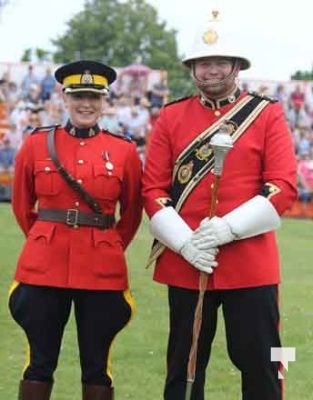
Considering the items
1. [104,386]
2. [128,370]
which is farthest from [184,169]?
[128,370]

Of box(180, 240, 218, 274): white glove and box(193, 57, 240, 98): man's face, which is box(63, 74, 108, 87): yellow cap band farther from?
box(180, 240, 218, 274): white glove

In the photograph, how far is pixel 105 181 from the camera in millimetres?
4656

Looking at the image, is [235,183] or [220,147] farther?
[235,183]

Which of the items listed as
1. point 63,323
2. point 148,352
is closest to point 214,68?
point 63,323

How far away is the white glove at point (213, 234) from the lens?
13.8 ft

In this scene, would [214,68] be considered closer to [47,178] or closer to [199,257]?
[199,257]

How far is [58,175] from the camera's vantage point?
4.62 metres

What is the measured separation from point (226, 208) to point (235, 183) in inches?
4.5

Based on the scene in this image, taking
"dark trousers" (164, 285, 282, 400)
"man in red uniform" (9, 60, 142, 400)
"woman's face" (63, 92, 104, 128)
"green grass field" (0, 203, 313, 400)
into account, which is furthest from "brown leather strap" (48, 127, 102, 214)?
"green grass field" (0, 203, 313, 400)

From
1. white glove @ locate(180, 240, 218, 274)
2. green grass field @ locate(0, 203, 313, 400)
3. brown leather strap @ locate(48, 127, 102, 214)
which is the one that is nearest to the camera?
white glove @ locate(180, 240, 218, 274)

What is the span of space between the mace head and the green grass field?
211 centimetres

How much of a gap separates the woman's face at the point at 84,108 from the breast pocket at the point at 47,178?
23cm

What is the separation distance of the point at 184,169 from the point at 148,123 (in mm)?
19421

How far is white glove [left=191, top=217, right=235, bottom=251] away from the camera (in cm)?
421
